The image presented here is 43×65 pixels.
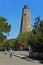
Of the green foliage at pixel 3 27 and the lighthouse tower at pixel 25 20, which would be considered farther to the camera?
the lighthouse tower at pixel 25 20

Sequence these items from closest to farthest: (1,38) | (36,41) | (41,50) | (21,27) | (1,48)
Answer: (36,41), (41,50), (1,38), (1,48), (21,27)

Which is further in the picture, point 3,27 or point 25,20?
point 25,20

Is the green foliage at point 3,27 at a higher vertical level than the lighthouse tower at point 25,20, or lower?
lower

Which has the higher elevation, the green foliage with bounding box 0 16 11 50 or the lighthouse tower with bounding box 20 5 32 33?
the lighthouse tower with bounding box 20 5 32 33

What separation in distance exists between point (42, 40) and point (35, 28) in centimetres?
632

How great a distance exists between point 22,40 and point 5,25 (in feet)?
86.8

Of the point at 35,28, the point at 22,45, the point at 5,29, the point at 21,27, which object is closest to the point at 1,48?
the point at 22,45

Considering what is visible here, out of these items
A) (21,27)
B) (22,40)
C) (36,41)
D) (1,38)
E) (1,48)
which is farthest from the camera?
(21,27)

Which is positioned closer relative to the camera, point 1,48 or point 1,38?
point 1,38

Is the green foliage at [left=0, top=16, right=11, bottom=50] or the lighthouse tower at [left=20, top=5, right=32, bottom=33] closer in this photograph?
the green foliage at [left=0, top=16, right=11, bottom=50]

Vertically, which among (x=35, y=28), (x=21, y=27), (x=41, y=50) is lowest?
(x=41, y=50)

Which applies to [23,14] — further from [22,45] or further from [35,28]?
[35,28]

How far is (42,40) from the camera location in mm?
42125

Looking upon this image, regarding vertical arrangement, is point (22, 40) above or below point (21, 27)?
below
